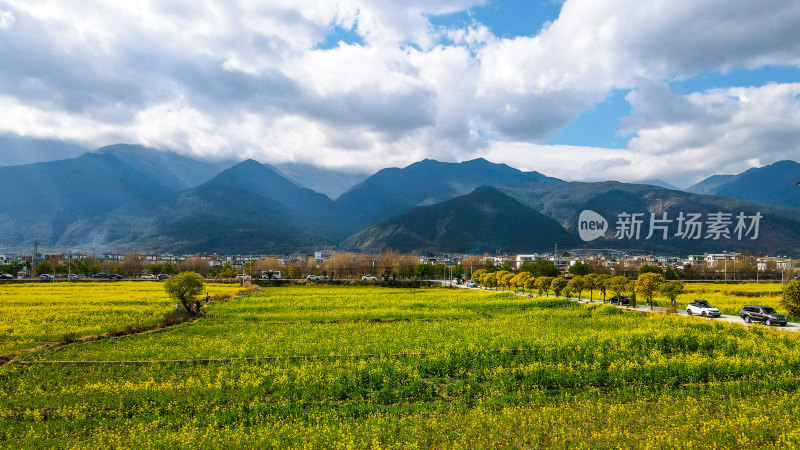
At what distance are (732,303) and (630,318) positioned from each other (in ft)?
63.9

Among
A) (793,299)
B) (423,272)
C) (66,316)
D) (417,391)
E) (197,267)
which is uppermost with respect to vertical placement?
(793,299)

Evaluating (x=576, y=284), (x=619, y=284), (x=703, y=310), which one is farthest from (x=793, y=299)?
(x=576, y=284)

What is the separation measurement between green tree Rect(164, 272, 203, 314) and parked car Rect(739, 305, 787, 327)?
45.9 meters

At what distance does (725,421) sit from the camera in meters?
12.9

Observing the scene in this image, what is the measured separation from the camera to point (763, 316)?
32.2 m

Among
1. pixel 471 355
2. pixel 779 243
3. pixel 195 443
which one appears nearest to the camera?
pixel 195 443

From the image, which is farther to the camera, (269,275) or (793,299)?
(269,275)

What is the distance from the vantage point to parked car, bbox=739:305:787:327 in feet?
102

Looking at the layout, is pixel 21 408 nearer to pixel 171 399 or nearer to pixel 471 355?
pixel 171 399

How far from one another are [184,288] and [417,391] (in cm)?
3061

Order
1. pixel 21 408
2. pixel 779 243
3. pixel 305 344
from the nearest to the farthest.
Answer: pixel 21 408 → pixel 305 344 → pixel 779 243

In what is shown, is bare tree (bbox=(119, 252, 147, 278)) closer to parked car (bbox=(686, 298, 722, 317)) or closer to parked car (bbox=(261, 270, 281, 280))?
parked car (bbox=(261, 270, 281, 280))

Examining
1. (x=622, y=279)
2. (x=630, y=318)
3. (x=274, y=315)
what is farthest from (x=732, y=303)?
(x=274, y=315)

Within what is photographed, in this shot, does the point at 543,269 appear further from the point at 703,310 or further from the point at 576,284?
the point at 703,310
